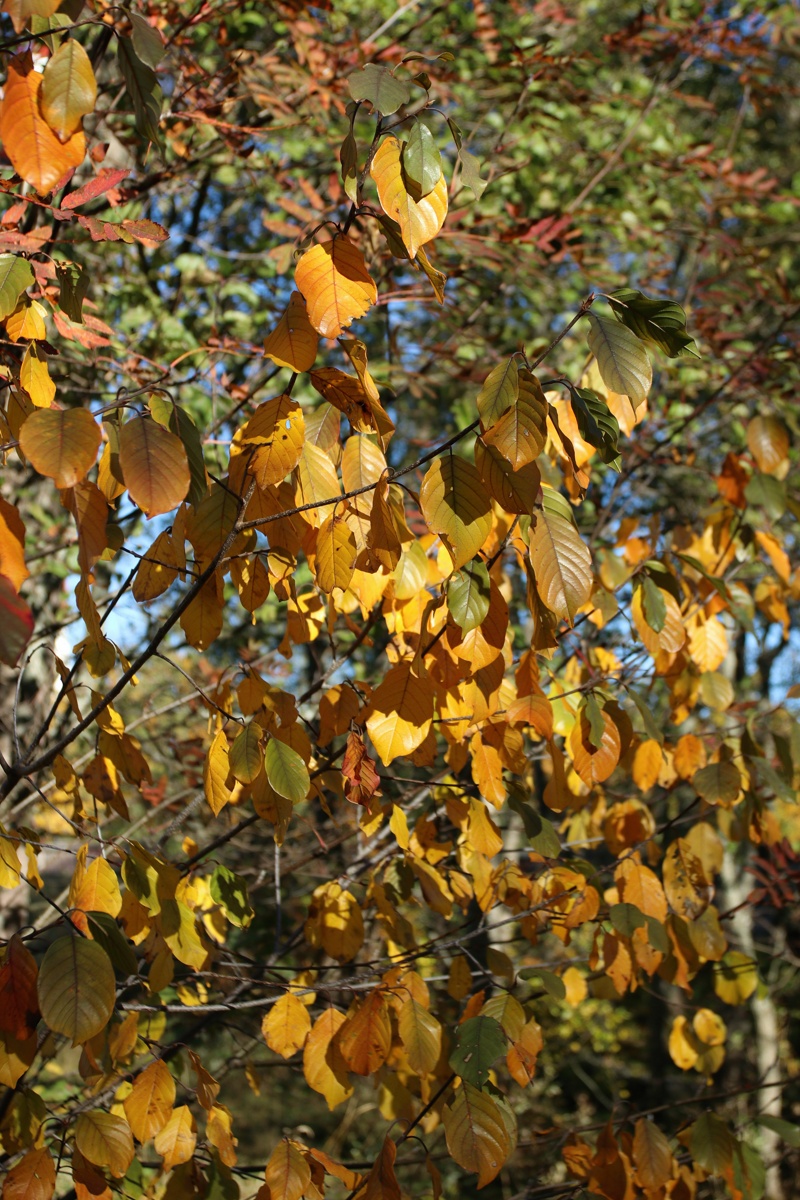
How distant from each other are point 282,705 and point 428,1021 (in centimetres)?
52

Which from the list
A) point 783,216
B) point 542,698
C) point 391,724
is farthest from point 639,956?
point 783,216

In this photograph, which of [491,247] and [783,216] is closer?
[491,247]

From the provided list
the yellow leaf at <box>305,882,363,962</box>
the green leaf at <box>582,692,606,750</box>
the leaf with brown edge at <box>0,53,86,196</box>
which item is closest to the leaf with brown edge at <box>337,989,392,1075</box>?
the yellow leaf at <box>305,882,363,962</box>

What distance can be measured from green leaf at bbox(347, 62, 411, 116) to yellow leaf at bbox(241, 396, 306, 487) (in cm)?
34

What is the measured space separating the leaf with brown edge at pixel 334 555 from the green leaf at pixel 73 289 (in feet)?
1.44

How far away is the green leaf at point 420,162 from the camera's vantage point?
3.23 ft

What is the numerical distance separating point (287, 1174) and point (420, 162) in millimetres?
1296

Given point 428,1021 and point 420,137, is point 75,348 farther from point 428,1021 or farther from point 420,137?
point 428,1021

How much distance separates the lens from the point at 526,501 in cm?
103

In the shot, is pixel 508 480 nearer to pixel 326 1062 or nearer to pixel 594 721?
pixel 594 721

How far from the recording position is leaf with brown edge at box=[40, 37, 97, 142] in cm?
96

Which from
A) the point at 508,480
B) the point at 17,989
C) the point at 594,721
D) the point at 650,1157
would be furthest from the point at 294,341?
the point at 650,1157

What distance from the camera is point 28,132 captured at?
3.22 feet

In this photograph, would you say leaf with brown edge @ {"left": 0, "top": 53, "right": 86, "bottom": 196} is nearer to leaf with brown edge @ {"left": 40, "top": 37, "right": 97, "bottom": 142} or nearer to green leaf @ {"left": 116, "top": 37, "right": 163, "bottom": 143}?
leaf with brown edge @ {"left": 40, "top": 37, "right": 97, "bottom": 142}
